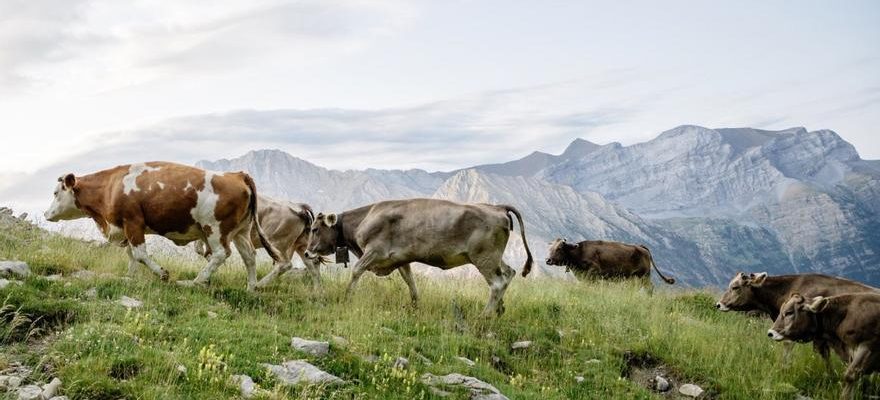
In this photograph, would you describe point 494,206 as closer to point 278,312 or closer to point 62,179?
point 278,312

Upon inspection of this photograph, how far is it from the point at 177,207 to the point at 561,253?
1577 cm

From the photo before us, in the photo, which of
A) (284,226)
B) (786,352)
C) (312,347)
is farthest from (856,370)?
(284,226)

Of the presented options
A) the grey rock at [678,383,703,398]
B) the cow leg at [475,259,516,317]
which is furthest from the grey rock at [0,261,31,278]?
the grey rock at [678,383,703,398]

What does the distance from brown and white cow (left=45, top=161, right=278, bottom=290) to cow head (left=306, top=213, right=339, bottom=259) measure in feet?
7.12

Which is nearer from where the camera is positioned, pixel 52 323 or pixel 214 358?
pixel 214 358

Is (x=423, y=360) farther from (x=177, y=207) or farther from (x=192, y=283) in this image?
(x=177, y=207)

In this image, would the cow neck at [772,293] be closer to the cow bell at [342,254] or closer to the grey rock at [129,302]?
the cow bell at [342,254]

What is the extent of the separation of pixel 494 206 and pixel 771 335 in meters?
6.28

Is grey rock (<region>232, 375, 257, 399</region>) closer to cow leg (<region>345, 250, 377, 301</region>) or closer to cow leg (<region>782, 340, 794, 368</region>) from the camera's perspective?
cow leg (<region>345, 250, 377, 301</region>)

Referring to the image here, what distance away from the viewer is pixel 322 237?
18.2 m

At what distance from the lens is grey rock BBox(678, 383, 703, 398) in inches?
515

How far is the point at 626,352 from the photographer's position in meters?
14.5

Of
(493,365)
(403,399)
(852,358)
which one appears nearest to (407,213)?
(493,365)

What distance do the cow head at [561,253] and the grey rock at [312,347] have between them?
17.2m
